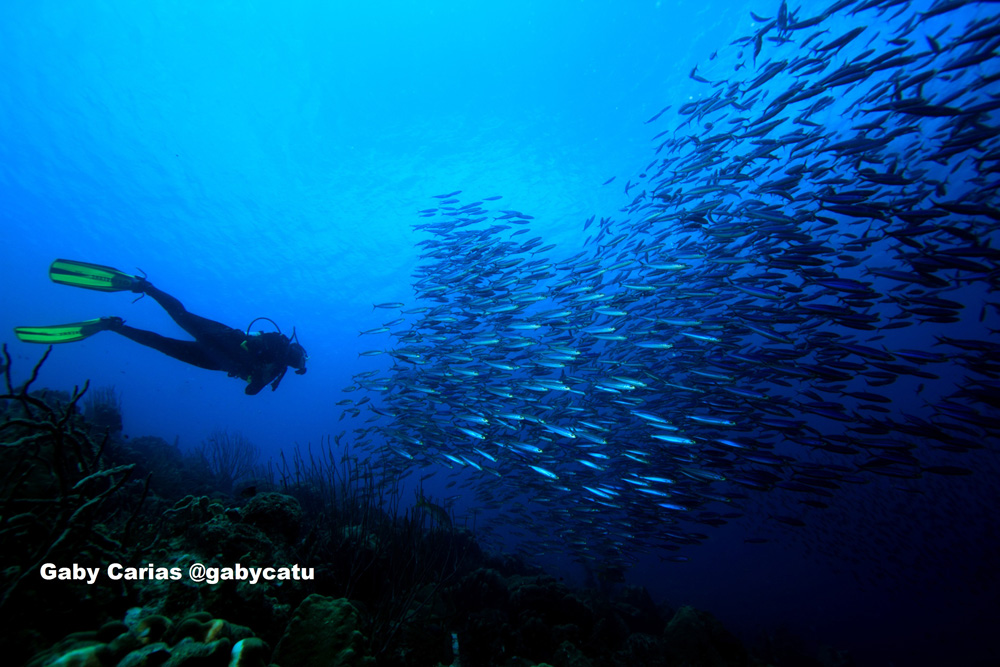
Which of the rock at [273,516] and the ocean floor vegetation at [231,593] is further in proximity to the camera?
the rock at [273,516]

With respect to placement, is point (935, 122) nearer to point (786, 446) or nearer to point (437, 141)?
point (437, 141)

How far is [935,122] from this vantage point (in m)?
13.8

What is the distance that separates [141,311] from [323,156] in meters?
51.8

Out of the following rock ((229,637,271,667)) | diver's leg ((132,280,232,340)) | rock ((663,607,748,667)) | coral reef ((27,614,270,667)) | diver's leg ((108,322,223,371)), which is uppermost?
diver's leg ((132,280,232,340))

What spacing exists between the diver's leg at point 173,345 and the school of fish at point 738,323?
4.03 m

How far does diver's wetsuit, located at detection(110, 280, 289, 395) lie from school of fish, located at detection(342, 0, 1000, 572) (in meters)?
3.08

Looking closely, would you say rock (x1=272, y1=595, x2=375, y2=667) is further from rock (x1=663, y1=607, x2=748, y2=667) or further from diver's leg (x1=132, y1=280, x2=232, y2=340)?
diver's leg (x1=132, y1=280, x2=232, y2=340)

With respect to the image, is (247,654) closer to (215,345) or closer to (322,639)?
(322,639)

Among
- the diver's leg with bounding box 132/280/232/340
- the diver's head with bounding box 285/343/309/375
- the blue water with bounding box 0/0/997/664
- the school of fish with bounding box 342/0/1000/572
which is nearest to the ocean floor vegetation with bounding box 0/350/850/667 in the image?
the diver's leg with bounding box 132/280/232/340

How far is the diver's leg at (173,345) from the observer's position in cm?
645

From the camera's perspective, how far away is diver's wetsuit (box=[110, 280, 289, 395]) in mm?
6560

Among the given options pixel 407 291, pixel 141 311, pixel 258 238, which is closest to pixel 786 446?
pixel 407 291

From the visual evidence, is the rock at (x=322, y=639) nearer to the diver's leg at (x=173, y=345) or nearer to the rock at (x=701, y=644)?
the rock at (x=701, y=644)

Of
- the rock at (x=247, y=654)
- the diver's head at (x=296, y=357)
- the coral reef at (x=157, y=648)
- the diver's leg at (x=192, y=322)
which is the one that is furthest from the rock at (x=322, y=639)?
the diver's head at (x=296, y=357)
